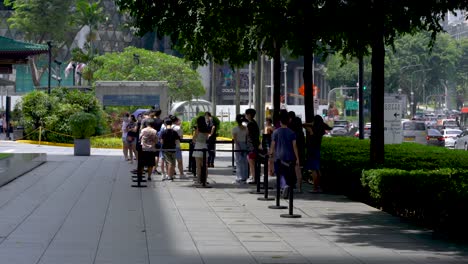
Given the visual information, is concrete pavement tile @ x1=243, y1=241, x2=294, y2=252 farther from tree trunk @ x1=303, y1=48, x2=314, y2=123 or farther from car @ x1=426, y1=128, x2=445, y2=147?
car @ x1=426, y1=128, x2=445, y2=147

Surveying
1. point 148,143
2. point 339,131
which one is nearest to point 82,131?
point 148,143

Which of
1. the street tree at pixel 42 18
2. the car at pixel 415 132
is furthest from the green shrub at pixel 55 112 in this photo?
the street tree at pixel 42 18

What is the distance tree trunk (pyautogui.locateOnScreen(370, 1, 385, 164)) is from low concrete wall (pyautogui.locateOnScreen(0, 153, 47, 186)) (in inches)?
350

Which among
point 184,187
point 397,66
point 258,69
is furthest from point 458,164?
point 397,66

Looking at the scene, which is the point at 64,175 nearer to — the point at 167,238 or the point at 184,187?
the point at 184,187

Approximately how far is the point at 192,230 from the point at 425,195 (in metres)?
3.59

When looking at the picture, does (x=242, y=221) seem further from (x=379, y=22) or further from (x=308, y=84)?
(x=308, y=84)

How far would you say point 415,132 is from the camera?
2270 inches

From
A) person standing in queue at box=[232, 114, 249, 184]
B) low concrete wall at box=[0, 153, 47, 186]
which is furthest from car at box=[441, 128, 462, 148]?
person standing in queue at box=[232, 114, 249, 184]

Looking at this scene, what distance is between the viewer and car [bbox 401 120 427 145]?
188ft

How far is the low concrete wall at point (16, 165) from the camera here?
24.7m

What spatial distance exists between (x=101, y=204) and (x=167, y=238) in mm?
5372

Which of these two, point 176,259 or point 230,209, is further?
point 230,209

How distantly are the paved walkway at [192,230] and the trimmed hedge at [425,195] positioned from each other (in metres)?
0.32
